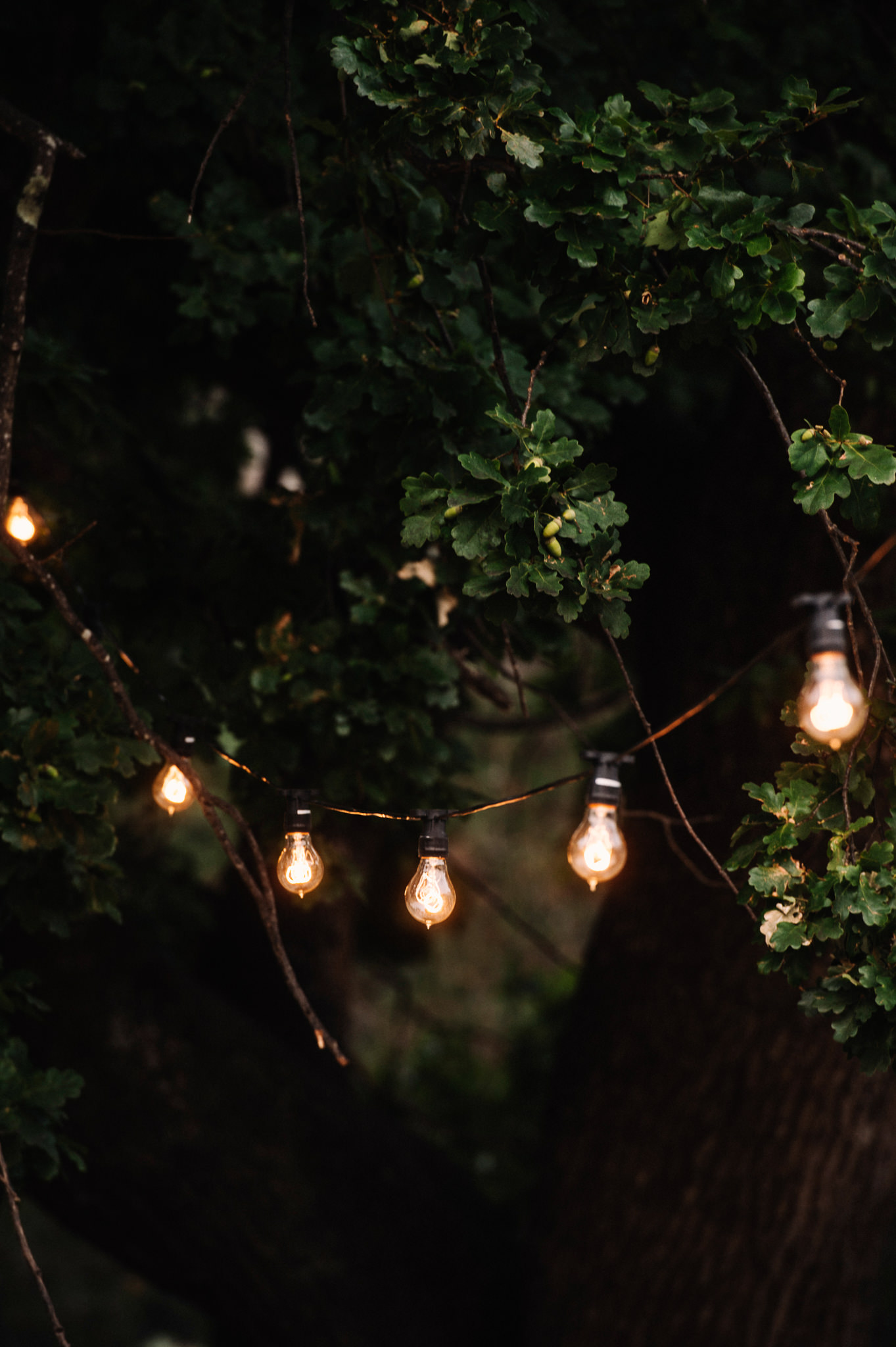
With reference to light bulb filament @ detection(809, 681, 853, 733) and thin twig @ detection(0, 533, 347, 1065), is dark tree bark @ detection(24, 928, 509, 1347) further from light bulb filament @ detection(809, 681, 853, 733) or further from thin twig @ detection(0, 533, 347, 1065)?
light bulb filament @ detection(809, 681, 853, 733)

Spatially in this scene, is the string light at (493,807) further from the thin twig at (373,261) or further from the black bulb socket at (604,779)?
the thin twig at (373,261)

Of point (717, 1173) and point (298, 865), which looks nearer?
point (298, 865)

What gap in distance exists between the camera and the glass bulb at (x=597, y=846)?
6.13 feet

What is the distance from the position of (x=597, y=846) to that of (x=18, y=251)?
5.04 feet

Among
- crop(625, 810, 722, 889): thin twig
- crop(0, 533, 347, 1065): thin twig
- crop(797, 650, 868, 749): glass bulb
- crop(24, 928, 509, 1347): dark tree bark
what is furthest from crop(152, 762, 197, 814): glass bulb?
crop(797, 650, 868, 749): glass bulb

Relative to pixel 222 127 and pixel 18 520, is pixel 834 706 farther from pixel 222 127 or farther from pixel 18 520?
pixel 18 520

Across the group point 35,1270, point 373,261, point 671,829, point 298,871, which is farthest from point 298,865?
point 671,829

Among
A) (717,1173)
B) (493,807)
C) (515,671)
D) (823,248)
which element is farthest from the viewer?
(717,1173)

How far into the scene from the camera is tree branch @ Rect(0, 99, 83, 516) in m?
2.05

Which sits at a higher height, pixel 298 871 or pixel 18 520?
pixel 18 520

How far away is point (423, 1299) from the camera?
3.37 metres

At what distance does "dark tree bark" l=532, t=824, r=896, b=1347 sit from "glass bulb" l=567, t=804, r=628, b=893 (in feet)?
4.95

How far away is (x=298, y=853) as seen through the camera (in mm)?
1985

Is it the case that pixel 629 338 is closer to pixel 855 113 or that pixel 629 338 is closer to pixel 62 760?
pixel 62 760
